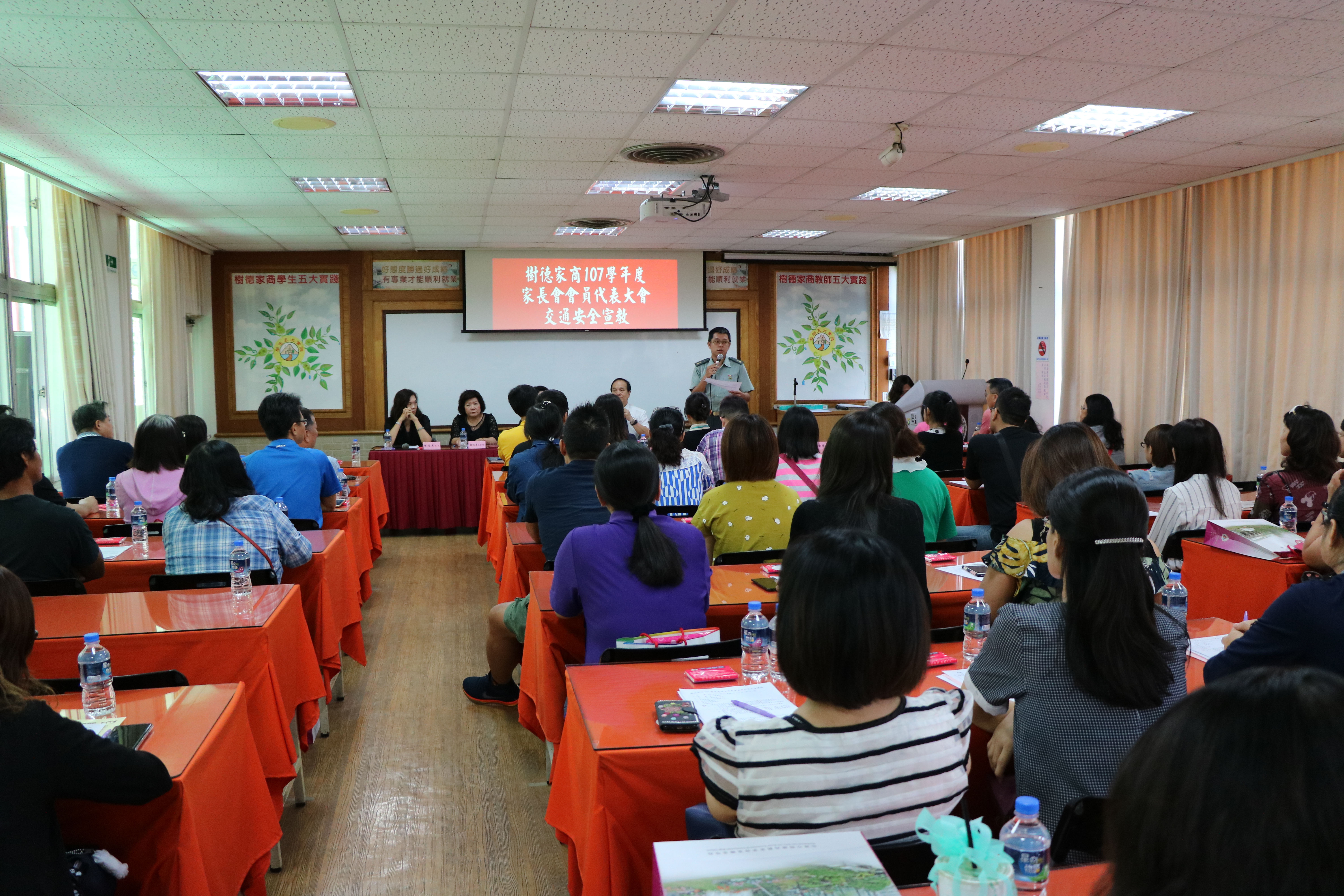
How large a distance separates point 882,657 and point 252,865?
165 centimetres

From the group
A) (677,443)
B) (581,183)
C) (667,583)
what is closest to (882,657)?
(667,583)

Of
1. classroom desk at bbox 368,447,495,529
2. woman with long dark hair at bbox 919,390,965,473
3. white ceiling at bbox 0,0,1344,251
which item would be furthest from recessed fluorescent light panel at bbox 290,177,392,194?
woman with long dark hair at bbox 919,390,965,473

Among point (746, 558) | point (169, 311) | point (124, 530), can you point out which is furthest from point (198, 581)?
point (169, 311)

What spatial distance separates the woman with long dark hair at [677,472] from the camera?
14.9 feet

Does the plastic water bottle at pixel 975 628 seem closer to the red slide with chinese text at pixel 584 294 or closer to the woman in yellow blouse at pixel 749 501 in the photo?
the woman in yellow blouse at pixel 749 501

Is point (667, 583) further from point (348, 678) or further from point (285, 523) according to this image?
point (348, 678)

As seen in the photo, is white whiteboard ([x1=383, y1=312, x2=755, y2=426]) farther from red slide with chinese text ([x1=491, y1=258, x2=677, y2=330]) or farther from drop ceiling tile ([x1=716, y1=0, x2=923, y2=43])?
drop ceiling tile ([x1=716, y1=0, x2=923, y2=43])

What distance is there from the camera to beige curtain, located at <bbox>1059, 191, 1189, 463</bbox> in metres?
7.49

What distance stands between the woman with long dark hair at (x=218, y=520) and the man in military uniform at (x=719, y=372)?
6.21 metres

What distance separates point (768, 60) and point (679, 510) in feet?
6.89

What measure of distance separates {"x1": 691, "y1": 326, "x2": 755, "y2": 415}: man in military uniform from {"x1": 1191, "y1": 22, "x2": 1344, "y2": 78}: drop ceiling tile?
546cm

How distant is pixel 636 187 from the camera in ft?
23.3

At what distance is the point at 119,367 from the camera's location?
24.7ft

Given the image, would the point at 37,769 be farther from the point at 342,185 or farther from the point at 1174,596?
the point at 342,185
